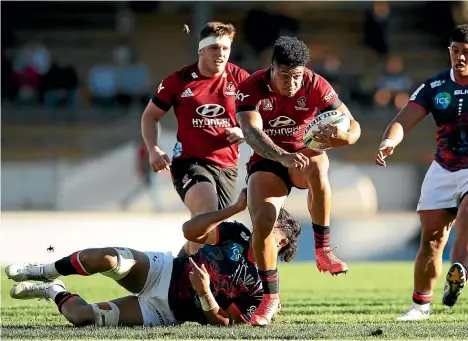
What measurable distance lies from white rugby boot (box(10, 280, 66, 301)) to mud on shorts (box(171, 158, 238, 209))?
5.97 feet

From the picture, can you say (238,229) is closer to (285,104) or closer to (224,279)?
(224,279)

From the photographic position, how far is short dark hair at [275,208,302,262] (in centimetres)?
785

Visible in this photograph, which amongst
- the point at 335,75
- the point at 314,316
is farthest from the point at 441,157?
the point at 335,75

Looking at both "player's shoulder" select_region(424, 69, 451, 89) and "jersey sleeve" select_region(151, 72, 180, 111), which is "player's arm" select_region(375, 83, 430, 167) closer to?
"player's shoulder" select_region(424, 69, 451, 89)

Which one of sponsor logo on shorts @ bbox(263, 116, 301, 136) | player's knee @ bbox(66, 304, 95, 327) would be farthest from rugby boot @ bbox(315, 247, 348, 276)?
player's knee @ bbox(66, 304, 95, 327)

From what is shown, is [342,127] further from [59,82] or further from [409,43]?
[409,43]

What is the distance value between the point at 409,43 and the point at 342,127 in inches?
735

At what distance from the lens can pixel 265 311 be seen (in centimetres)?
750

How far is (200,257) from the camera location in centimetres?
749

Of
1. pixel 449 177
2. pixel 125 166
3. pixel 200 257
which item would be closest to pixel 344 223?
pixel 125 166

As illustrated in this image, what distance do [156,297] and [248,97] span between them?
1665 millimetres

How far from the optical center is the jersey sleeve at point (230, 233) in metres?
7.64

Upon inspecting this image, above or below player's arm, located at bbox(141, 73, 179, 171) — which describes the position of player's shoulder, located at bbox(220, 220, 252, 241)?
below

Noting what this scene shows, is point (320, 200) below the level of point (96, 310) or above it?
above
